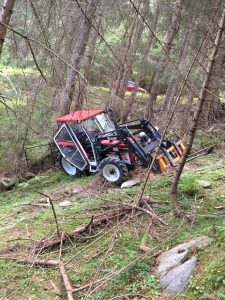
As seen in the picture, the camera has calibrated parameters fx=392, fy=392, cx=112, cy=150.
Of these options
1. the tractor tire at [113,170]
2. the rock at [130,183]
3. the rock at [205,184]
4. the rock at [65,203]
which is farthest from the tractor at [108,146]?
the rock at [205,184]

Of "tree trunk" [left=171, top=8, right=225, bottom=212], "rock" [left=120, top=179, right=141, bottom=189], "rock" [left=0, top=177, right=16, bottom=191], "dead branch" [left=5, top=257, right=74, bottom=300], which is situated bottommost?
"rock" [left=0, top=177, right=16, bottom=191]

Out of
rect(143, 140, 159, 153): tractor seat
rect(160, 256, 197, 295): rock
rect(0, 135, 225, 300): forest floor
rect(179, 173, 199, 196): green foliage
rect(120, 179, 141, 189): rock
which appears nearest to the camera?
rect(160, 256, 197, 295): rock

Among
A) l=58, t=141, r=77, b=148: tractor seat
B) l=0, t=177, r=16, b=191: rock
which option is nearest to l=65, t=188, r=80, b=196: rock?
l=58, t=141, r=77, b=148: tractor seat

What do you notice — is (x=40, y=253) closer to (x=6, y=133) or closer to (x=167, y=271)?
(x=167, y=271)

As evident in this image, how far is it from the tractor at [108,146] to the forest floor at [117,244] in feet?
2.70

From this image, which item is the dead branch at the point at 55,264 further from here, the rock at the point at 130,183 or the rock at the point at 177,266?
the rock at the point at 130,183

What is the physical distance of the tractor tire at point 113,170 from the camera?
9.18m

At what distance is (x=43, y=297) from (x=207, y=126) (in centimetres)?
971

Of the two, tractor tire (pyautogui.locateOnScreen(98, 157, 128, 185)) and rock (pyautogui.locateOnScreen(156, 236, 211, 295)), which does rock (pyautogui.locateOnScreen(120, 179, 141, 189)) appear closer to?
tractor tire (pyautogui.locateOnScreen(98, 157, 128, 185))

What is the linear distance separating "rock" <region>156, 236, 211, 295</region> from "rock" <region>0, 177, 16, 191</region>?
764 cm

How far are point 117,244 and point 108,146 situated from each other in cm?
484

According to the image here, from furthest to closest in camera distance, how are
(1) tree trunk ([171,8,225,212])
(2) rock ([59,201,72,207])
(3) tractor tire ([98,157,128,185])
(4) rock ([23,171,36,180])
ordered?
(4) rock ([23,171,36,180])
(3) tractor tire ([98,157,128,185])
(2) rock ([59,201,72,207])
(1) tree trunk ([171,8,225,212])

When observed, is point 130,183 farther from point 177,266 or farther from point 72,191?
point 177,266

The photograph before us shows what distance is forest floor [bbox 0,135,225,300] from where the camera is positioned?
4.15 metres
